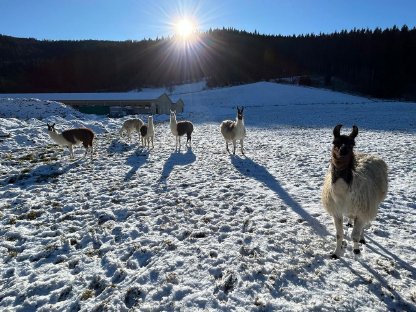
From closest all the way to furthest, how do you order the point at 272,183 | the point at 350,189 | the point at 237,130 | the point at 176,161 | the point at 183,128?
1. the point at 350,189
2. the point at 272,183
3. the point at 176,161
4. the point at 237,130
5. the point at 183,128

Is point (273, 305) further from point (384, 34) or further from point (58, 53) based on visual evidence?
→ point (58, 53)

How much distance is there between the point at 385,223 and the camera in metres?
6.04

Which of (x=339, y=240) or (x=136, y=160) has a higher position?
(x=339, y=240)

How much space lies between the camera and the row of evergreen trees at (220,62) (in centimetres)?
7719

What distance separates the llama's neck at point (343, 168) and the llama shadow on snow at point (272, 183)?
1613 mm

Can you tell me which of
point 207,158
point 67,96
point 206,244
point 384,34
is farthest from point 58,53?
point 206,244

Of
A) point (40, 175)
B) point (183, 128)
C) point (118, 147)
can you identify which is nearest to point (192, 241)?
point (40, 175)

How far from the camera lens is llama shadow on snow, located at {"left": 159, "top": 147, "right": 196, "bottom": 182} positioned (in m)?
10.6

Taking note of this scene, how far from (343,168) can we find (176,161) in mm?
8807

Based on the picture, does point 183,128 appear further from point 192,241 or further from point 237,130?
point 192,241

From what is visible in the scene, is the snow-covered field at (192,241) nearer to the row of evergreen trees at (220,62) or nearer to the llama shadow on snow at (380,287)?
the llama shadow on snow at (380,287)

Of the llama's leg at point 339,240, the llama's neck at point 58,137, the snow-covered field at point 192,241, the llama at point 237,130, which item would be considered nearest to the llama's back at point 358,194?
the llama's leg at point 339,240

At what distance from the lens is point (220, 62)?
9712 centimetres

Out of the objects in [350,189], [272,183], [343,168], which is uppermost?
[343,168]
